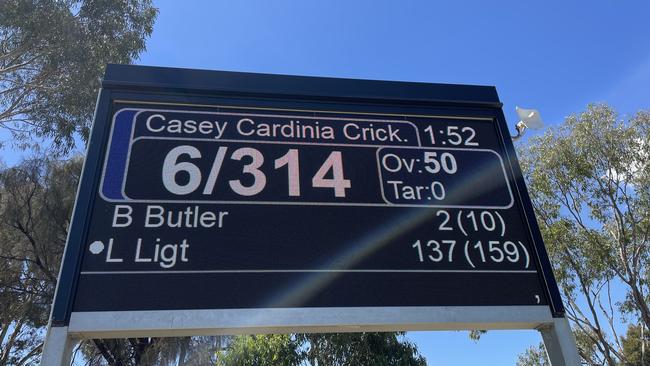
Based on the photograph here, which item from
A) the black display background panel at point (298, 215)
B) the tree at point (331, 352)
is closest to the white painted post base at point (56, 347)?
the black display background panel at point (298, 215)

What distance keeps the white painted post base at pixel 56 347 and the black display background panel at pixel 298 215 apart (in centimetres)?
17

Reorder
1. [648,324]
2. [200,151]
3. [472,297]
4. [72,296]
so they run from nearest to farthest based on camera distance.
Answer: [72,296] < [472,297] < [200,151] < [648,324]

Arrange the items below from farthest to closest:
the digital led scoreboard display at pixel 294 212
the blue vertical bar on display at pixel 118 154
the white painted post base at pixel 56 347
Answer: the blue vertical bar on display at pixel 118 154 < the digital led scoreboard display at pixel 294 212 < the white painted post base at pixel 56 347

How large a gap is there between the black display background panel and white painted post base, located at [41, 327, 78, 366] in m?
0.17

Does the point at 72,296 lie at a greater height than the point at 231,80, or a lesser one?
lesser

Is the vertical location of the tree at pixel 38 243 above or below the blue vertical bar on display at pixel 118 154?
above

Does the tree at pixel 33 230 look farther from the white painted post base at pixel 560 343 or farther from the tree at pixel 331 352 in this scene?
the white painted post base at pixel 560 343

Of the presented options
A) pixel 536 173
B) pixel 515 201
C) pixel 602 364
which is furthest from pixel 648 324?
pixel 515 201

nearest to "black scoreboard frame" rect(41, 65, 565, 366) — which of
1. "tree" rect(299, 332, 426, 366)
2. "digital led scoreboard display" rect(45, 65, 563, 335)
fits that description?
"digital led scoreboard display" rect(45, 65, 563, 335)

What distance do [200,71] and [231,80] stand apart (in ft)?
0.85

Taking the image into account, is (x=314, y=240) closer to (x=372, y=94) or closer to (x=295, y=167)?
(x=295, y=167)

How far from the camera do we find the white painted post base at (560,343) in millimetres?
3205

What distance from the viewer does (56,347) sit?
108 inches

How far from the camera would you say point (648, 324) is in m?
14.5
